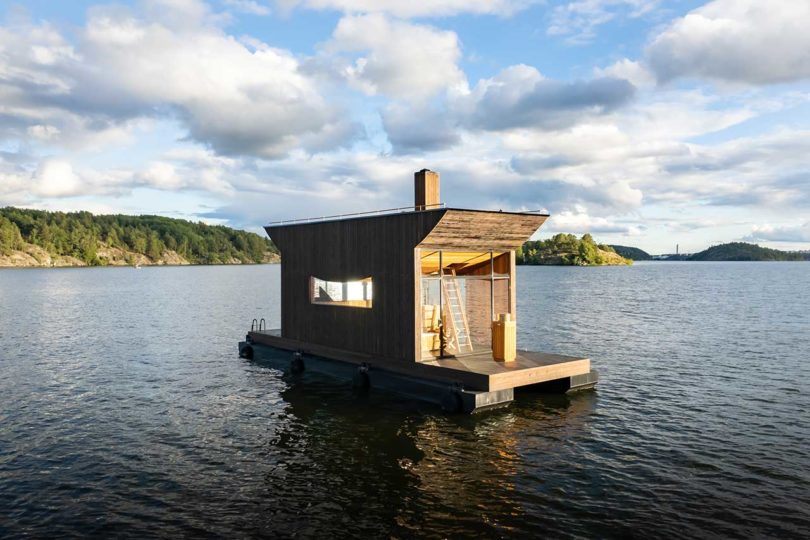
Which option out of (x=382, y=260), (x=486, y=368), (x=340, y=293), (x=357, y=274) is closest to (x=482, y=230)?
(x=382, y=260)

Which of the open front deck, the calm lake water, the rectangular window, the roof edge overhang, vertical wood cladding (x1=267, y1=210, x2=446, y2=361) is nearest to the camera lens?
the calm lake water

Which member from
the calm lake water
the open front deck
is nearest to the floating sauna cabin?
the open front deck

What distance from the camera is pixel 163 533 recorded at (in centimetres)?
1131

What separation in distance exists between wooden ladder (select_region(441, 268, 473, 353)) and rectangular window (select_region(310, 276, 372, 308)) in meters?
4.77

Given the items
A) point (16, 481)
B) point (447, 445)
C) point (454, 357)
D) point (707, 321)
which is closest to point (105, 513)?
point (16, 481)

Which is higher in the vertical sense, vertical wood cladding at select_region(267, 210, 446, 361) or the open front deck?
vertical wood cladding at select_region(267, 210, 446, 361)

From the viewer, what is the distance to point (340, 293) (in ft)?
85.4

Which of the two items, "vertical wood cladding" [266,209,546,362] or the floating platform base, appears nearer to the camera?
the floating platform base

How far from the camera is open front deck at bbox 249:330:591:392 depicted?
19.3m

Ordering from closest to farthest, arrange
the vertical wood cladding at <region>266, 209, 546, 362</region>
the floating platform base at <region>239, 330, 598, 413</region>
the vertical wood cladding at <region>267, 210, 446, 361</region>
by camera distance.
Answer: the floating platform base at <region>239, 330, 598, 413</region> < the vertical wood cladding at <region>266, 209, 546, 362</region> < the vertical wood cladding at <region>267, 210, 446, 361</region>

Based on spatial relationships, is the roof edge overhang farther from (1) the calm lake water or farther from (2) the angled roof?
(1) the calm lake water

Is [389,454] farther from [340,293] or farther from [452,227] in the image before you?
[340,293]

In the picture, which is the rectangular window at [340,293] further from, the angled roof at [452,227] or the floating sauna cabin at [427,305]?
the angled roof at [452,227]

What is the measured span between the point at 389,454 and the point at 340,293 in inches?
445
